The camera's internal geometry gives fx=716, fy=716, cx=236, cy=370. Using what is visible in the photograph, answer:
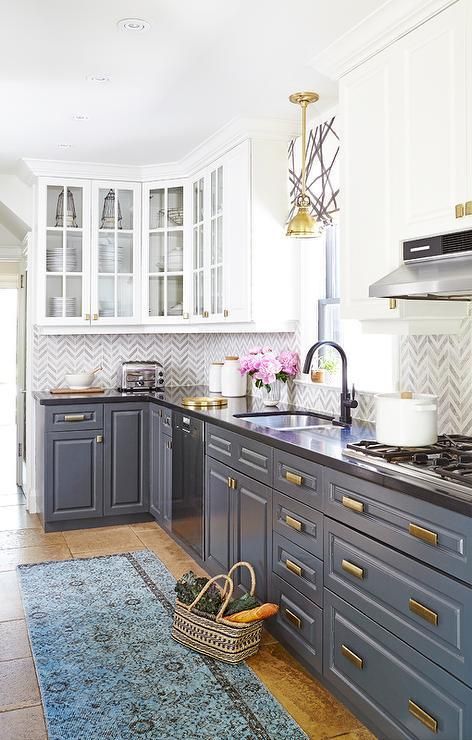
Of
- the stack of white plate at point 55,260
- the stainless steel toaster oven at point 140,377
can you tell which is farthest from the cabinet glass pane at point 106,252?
the stainless steel toaster oven at point 140,377

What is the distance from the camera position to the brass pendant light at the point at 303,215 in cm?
356

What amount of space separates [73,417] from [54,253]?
1.25 meters

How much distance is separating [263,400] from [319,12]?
2.32 metres

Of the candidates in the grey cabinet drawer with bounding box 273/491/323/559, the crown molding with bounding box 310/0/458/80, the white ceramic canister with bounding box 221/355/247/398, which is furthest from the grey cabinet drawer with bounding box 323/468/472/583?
the white ceramic canister with bounding box 221/355/247/398

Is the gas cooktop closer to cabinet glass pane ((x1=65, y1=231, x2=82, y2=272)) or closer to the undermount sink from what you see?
the undermount sink

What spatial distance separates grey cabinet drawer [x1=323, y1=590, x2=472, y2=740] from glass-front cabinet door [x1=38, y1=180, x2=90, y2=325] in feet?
11.2

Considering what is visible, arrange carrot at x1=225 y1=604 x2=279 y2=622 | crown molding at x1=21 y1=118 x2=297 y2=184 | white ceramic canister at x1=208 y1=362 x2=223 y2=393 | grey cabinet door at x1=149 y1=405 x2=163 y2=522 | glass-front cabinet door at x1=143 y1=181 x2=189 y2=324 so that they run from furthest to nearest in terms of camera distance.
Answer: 1. glass-front cabinet door at x1=143 y1=181 x2=189 y2=324
2. white ceramic canister at x1=208 y1=362 x2=223 y2=393
3. grey cabinet door at x1=149 y1=405 x2=163 y2=522
4. crown molding at x1=21 y1=118 x2=297 y2=184
5. carrot at x1=225 y1=604 x2=279 y2=622

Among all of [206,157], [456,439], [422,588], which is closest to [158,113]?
[206,157]

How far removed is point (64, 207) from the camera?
5.35 m

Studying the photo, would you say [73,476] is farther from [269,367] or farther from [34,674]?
[34,674]

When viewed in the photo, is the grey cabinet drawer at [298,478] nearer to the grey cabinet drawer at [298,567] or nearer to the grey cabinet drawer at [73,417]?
the grey cabinet drawer at [298,567]

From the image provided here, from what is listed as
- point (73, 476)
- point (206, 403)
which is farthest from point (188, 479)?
point (73, 476)

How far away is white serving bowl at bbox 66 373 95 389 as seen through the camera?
5.55 metres

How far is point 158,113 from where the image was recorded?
13.5 feet
